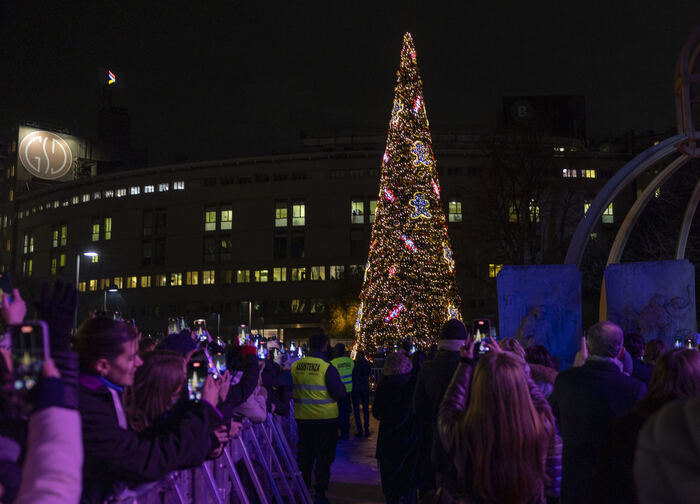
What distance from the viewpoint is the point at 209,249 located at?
252 ft

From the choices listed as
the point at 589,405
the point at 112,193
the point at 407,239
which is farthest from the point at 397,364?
the point at 112,193

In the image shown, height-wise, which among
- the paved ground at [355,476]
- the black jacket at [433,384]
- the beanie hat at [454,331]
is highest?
the beanie hat at [454,331]

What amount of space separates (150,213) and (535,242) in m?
55.9

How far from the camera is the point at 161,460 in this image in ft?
10.5

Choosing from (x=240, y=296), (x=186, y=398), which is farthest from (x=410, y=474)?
(x=240, y=296)

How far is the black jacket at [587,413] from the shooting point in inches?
189

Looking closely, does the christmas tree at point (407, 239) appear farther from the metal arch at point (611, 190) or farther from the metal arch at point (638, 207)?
the metal arch at point (611, 190)

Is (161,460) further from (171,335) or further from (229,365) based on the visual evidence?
(229,365)

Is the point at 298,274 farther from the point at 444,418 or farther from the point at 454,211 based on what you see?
the point at 444,418

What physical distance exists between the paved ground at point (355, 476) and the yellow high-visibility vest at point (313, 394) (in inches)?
48.8

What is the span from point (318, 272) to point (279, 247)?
4950 millimetres

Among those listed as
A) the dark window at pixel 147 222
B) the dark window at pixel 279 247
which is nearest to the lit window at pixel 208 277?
the dark window at pixel 279 247

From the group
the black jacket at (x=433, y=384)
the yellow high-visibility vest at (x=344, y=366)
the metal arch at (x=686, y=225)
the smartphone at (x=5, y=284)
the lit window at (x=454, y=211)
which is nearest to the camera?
the smartphone at (x=5, y=284)

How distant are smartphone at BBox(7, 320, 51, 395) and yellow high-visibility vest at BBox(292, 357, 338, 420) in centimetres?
750
